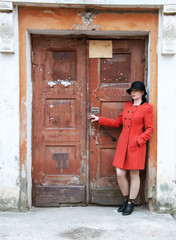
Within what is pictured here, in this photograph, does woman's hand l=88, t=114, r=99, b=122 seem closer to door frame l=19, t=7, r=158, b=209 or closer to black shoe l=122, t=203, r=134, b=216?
door frame l=19, t=7, r=158, b=209

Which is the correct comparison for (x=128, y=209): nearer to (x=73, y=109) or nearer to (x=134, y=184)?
(x=134, y=184)

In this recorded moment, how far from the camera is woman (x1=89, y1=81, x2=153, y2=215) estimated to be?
13.2ft

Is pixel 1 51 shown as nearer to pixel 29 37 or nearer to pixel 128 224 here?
pixel 29 37

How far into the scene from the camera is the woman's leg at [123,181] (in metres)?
4.15

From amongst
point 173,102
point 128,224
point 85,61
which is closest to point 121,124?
point 173,102

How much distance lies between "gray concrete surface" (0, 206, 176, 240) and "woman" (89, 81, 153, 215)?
0.99 feet

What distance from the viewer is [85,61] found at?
4414 millimetres

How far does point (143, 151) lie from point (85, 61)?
1522mm

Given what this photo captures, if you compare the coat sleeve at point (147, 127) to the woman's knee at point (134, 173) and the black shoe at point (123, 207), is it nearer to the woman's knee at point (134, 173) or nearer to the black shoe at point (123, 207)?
the woman's knee at point (134, 173)

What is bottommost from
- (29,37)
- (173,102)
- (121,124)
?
(121,124)

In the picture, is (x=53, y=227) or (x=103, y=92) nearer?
(x=53, y=227)

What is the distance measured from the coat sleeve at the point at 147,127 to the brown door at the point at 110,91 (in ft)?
1.60

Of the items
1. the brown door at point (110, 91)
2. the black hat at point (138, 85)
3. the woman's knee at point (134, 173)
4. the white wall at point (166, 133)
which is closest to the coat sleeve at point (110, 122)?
the brown door at point (110, 91)

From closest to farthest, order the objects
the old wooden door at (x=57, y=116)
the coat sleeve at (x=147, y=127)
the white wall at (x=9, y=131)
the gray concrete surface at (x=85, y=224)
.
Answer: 1. the gray concrete surface at (x=85, y=224)
2. the coat sleeve at (x=147, y=127)
3. the white wall at (x=9, y=131)
4. the old wooden door at (x=57, y=116)
